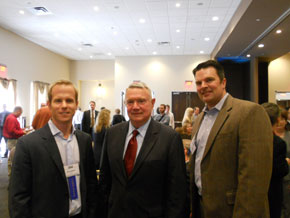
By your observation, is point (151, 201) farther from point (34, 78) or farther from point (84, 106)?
point (84, 106)

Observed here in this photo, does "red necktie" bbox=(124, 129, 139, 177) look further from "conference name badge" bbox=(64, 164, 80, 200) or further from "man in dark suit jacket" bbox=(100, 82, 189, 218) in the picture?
"conference name badge" bbox=(64, 164, 80, 200)

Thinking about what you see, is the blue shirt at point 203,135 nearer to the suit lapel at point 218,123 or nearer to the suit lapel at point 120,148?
the suit lapel at point 218,123

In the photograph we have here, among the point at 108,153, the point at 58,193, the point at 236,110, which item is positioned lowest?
the point at 58,193

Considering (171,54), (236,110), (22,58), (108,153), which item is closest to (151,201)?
(108,153)

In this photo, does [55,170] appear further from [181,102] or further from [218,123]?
[181,102]

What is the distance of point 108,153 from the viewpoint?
1624mm

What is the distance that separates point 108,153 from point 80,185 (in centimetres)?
28

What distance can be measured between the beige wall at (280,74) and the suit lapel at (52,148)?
39.1 ft

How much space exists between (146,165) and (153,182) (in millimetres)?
124

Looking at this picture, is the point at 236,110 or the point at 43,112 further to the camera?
the point at 43,112

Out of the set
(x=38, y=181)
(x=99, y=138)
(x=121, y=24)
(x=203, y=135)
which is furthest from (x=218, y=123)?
(x=121, y=24)

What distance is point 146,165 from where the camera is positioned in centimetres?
146

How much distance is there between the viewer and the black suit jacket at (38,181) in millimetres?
1330

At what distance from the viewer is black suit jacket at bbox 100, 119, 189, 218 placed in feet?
4.77
